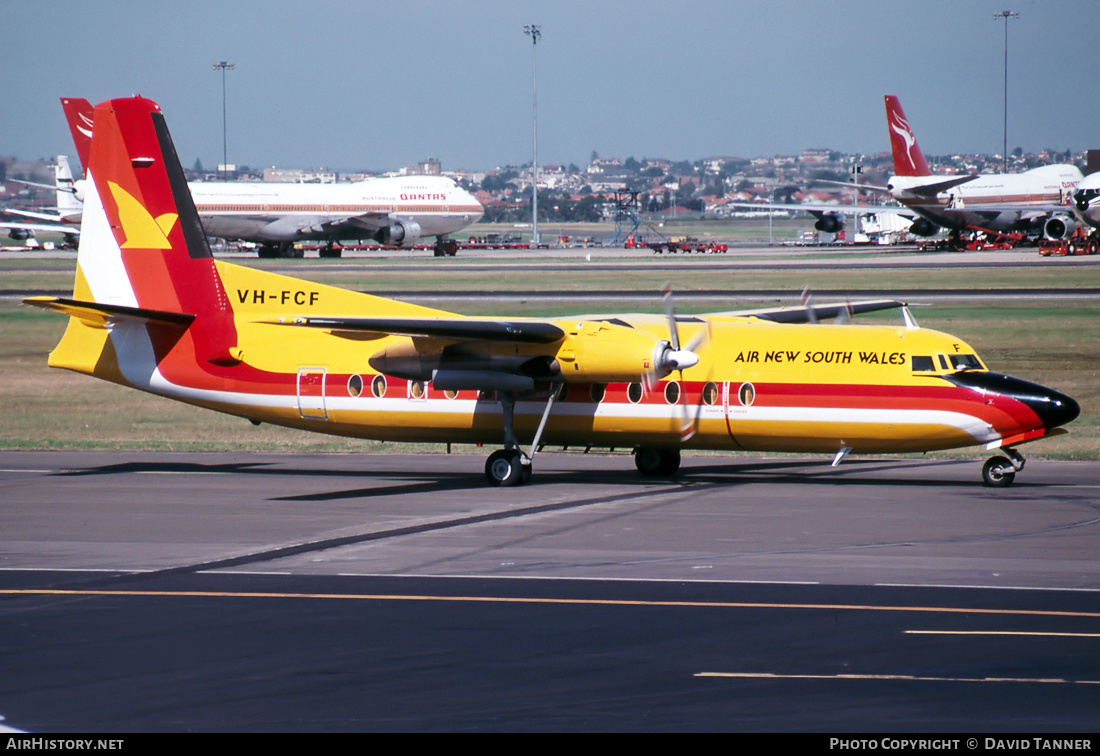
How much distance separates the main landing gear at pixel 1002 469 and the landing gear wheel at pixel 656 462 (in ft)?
18.9

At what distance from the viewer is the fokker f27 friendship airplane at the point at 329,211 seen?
335 ft

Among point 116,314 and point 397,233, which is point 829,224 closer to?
point 397,233

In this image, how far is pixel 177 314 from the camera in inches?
969

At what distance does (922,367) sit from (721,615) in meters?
10.1

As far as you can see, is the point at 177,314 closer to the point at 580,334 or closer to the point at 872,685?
the point at 580,334

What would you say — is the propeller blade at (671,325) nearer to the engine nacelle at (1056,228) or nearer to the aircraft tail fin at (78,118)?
the aircraft tail fin at (78,118)

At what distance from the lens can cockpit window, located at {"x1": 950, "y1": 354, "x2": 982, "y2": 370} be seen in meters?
21.8

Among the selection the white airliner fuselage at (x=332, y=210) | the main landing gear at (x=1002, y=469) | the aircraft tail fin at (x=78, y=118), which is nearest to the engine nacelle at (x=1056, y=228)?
the white airliner fuselage at (x=332, y=210)

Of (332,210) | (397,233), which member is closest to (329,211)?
(332,210)

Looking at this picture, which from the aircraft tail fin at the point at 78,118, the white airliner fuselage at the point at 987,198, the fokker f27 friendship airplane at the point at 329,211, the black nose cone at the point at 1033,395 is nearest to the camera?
the black nose cone at the point at 1033,395

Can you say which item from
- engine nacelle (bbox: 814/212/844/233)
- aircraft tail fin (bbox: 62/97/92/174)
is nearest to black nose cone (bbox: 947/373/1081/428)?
aircraft tail fin (bbox: 62/97/92/174)

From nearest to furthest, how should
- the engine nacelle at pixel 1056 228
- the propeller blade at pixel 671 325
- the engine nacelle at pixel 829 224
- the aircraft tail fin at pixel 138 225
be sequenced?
the propeller blade at pixel 671 325 < the aircraft tail fin at pixel 138 225 < the engine nacelle at pixel 1056 228 < the engine nacelle at pixel 829 224

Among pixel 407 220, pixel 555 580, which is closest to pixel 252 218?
pixel 407 220

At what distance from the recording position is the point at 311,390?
23938 millimetres
